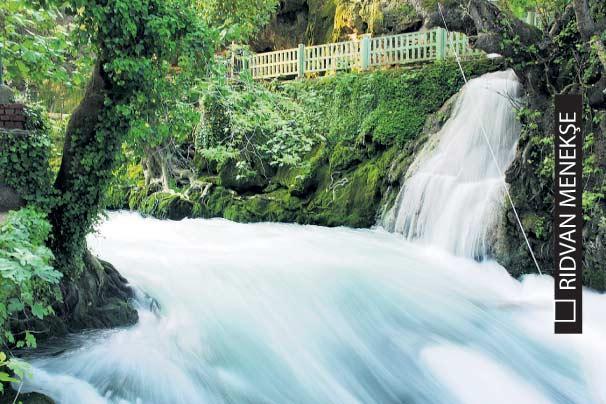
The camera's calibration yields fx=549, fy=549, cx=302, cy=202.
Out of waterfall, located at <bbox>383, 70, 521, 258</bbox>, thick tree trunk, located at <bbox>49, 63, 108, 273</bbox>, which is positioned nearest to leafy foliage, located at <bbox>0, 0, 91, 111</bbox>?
thick tree trunk, located at <bbox>49, 63, 108, 273</bbox>

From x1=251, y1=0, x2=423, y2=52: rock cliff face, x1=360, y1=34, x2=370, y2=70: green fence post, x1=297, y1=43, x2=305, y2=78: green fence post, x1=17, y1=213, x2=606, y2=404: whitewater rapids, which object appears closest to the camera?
x1=17, y1=213, x2=606, y2=404: whitewater rapids

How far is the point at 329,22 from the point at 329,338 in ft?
48.5

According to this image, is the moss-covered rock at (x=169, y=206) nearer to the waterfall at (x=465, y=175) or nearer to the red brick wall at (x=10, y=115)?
the waterfall at (x=465, y=175)

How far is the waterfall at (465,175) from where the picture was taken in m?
8.20

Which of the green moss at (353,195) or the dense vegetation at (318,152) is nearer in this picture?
the green moss at (353,195)

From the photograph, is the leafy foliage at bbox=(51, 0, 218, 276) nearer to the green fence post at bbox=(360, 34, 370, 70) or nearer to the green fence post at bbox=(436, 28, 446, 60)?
the green fence post at bbox=(436, 28, 446, 60)

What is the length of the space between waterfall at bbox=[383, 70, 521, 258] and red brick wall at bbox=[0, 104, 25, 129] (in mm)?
6058

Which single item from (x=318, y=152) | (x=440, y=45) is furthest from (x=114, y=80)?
(x=440, y=45)

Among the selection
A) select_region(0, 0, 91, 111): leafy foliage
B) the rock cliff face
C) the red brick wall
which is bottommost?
the red brick wall

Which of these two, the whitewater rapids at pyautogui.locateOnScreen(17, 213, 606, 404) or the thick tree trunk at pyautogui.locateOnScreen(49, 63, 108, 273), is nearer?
the whitewater rapids at pyautogui.locateOnScreen(17, 213, 606, 404)

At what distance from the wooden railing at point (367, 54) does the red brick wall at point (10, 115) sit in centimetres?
526

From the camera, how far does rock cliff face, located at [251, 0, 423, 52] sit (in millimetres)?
15711

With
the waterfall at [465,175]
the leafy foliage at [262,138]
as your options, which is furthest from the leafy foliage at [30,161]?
the waterfall at [465,175]

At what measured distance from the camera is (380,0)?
1578 centimetres
